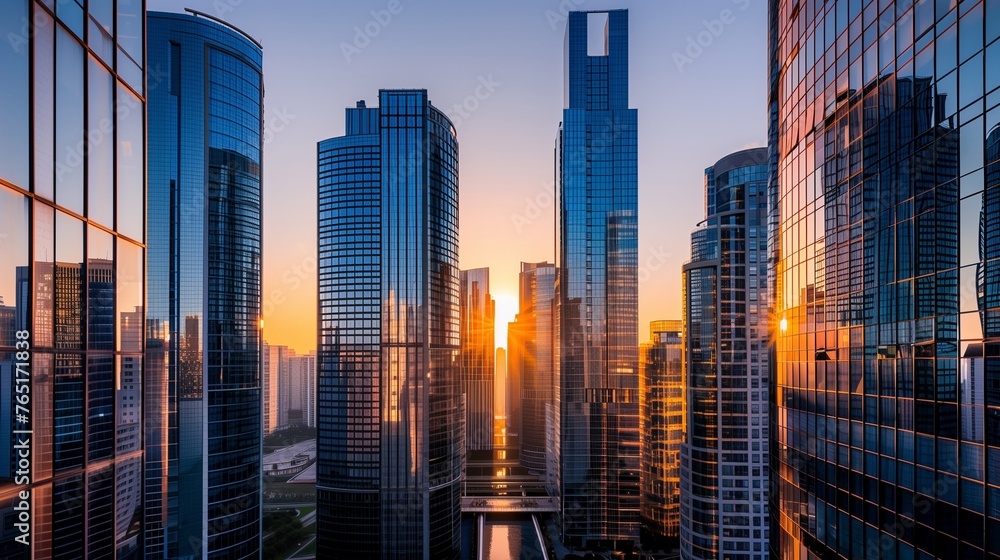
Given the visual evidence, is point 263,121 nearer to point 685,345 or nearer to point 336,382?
point 336,382

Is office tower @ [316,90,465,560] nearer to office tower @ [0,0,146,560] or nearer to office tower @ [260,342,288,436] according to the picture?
office tower @ [0,0,146,560]

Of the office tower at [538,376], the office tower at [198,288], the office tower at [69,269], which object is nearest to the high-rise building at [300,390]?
the office tower at [538,376]

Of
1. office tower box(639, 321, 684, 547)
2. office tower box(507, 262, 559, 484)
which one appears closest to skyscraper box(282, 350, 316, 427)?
office tower box(507, 262, 559, 484)

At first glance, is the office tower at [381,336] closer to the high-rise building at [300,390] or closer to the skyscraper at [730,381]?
the skyscraper at [730,381]

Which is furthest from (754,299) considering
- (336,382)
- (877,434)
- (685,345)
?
(336,382)

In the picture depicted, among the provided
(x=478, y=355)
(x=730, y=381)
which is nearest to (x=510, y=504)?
(x=730, y=381)
